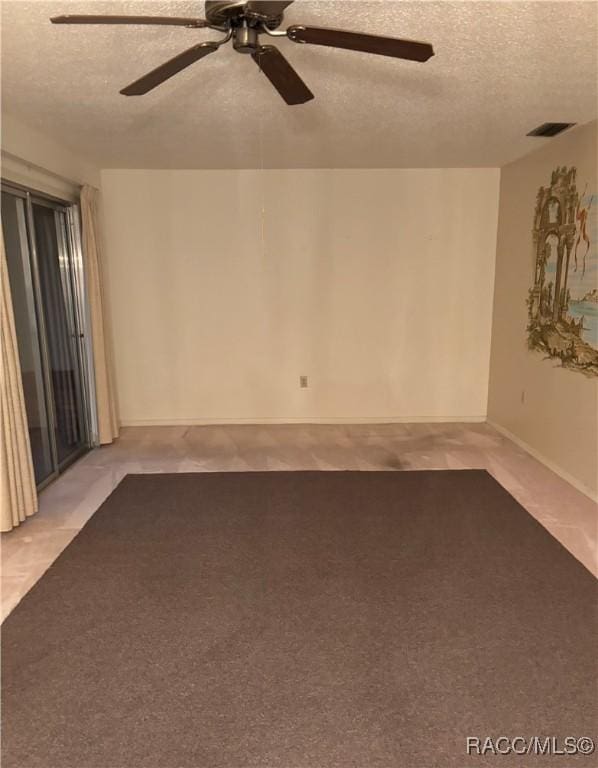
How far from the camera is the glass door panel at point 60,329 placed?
13.5 feet

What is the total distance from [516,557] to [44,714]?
2.30m

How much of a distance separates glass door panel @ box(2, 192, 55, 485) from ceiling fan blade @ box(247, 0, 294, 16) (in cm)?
241

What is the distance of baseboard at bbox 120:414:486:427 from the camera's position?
5.48 metres

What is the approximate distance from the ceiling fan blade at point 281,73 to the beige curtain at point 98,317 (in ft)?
8.89

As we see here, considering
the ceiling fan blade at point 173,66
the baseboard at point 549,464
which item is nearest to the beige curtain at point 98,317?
the ceiling fan blade at point 173,66

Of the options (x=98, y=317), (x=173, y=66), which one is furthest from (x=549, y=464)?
(x=98, y=317)

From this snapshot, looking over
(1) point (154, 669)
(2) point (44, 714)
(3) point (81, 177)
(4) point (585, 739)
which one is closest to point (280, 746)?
(1) point (154, 669)

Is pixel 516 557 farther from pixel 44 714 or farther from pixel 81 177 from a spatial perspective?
pixel 81 177

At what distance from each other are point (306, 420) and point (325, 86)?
3.33m

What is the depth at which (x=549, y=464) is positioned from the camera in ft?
13.8

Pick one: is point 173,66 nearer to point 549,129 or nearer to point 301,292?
point 549,129

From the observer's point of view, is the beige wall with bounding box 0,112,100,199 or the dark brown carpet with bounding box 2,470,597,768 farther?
the beige wall with bounding box 0,112,100,199

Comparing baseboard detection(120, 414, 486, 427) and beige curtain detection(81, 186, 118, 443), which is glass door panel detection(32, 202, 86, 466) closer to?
beige curtain detection(81, 186, 118, 443)

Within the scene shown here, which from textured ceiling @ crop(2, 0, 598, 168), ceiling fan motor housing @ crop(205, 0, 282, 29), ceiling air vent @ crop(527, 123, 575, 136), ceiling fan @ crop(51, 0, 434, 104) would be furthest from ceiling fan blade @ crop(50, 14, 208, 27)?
ceiling air vent @ crop(527, 123, 575, 136)
